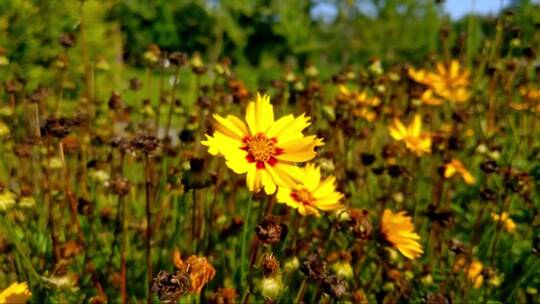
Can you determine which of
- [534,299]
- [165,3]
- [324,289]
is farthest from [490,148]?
[165,3]

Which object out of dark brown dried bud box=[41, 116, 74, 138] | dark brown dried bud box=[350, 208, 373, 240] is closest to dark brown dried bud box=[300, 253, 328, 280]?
dark brown dried bud box=[350, 208, 373, 240]

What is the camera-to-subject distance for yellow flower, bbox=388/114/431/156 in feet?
6.61

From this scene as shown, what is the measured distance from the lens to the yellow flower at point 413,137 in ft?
6.61

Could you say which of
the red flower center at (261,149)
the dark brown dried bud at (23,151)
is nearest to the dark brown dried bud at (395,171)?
the red flower center at (261,149)

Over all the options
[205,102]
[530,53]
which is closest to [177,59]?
[205,102]

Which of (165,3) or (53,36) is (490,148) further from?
(165,3)

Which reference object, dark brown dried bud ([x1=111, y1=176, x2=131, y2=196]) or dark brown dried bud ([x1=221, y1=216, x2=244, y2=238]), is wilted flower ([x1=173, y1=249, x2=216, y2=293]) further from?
dark brown dried bud ([x1=221, y1=216, x2=244, y2=238])

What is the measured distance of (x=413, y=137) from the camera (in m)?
2.12

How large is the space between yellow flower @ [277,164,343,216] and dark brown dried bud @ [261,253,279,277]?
1.10ft

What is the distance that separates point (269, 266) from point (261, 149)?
0.23m

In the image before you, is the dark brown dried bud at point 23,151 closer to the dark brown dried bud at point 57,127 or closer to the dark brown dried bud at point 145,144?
the dark brown dried bud at point 57,127

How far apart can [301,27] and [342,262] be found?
17.1m

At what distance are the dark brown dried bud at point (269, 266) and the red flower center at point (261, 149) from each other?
0.54 feet

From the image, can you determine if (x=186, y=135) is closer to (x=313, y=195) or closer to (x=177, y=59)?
(x=177, y=59)
